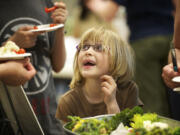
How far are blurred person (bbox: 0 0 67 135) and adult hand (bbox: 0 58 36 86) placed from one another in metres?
0.25

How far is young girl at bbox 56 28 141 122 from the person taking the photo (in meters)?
1.26

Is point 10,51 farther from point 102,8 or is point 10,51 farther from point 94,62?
point 102,8

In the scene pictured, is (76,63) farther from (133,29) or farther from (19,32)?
(133,29)

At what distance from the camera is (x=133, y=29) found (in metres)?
1.74

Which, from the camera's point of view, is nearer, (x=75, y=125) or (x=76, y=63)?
(x=75, y=125)

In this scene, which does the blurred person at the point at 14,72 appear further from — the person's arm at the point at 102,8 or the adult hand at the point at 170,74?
the person's arm at the point at 102,8

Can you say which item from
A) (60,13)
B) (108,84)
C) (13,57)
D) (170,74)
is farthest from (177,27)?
(13,57)

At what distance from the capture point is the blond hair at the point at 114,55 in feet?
4.20

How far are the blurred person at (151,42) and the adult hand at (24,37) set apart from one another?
1.62 ft

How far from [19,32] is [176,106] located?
0.78 metres

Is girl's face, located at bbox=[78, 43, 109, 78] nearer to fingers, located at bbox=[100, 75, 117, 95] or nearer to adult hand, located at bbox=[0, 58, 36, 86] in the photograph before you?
fingers, located at bbox=[100, 75, 117, 95]

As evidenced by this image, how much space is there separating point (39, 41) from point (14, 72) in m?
0.34

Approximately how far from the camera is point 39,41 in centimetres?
151

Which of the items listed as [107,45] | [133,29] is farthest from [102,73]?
[133,29]
